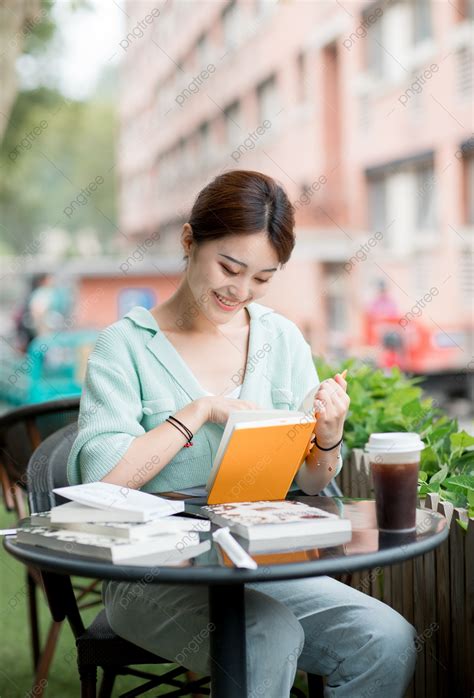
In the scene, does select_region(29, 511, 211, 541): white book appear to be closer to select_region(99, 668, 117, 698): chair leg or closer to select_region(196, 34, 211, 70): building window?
select_region(99, 668, 117, 698): chair leg

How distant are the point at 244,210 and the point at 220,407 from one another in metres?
0.51

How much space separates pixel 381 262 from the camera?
1761cm

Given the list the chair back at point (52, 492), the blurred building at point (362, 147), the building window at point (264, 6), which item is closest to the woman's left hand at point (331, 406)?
the chair back at point (52, 492)

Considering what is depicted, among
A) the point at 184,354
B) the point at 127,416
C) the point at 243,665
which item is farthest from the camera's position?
the point at 184,354

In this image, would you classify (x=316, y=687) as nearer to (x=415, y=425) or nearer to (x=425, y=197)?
(x=415, y=425)

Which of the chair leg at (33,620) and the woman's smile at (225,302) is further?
the chair leg at (33,620)

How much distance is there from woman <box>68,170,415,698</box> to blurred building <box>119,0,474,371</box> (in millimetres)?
8682

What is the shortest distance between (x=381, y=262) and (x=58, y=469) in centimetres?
1548

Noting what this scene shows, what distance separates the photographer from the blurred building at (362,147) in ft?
49.7

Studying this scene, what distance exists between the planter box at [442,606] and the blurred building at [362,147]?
906 cm

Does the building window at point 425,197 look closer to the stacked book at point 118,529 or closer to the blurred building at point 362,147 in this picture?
the blurred building at point 362,147

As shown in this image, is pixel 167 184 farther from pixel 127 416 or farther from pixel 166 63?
pixel 127 416

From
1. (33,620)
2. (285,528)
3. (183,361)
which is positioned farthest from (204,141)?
(285,528)

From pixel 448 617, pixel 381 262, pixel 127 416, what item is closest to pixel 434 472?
pixel 448 617
